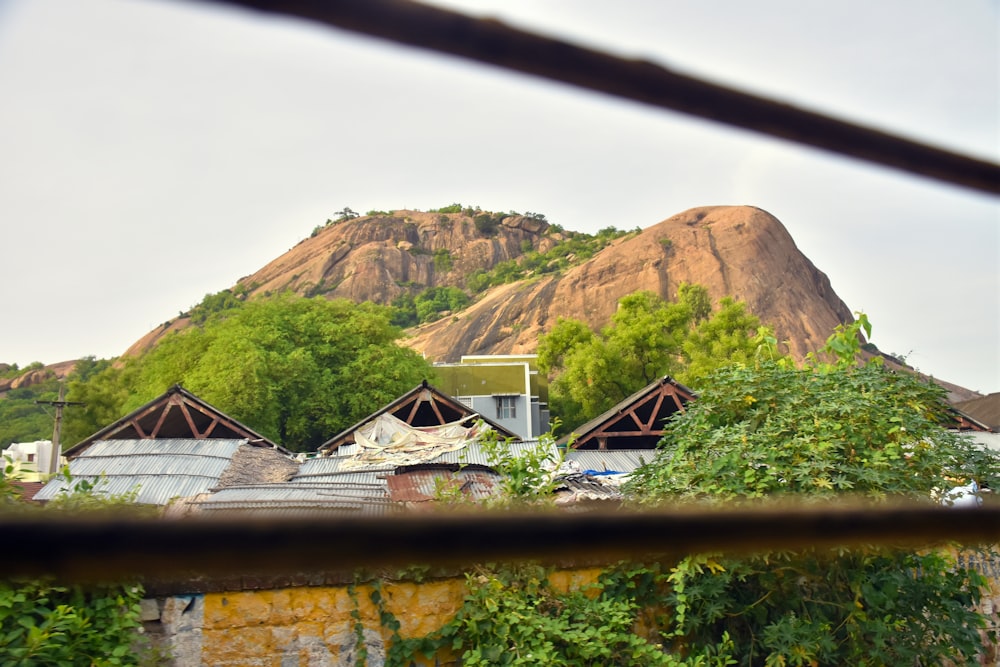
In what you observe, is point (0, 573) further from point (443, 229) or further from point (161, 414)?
point (443, 229)

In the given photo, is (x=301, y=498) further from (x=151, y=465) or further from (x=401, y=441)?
(x=401, y=441)

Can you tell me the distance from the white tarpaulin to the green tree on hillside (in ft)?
22.0

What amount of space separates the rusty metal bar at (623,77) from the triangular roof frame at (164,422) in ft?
46.3

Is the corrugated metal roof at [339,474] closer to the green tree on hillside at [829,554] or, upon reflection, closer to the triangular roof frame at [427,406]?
the triangular roof frame at [427,406]

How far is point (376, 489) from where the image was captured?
22.9ft

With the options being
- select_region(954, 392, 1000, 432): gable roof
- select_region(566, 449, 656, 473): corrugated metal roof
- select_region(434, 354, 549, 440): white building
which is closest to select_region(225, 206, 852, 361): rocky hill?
select_region(954, 392, 1000, 432): gable roof

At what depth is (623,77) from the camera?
70 centimetres

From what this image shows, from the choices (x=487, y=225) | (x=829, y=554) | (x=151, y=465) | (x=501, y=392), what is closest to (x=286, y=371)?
(x=501, y=392)

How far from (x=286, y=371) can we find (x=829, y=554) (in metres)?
23.9

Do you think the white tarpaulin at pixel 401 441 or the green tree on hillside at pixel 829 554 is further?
the white tarpaulin at pixel 401 441

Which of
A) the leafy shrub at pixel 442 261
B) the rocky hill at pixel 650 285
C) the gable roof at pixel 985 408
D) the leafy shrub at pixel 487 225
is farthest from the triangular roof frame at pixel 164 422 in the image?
the leafy shrub at pixel 487 225

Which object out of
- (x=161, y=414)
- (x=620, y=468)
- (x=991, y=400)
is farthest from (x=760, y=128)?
(x=991, y=400)

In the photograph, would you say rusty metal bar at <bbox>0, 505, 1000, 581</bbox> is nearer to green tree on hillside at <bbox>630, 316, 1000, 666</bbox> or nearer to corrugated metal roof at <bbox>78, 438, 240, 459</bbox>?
green tree on hillside at <bbox>630, 316, 1000, 666</bbox>

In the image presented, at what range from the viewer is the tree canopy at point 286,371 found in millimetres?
25344
